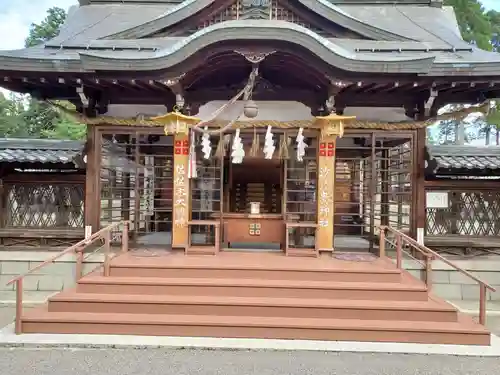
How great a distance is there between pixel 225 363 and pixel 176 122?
4425mm

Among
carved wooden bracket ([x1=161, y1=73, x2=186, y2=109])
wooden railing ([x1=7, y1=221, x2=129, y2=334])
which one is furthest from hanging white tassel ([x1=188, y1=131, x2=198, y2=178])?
wooden railing ([x1=7, y1=221, x2=129, y2=334])

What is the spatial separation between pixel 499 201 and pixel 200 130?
6.17m

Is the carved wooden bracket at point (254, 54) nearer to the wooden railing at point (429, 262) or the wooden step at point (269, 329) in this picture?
the wooden railing at point (429, 262)

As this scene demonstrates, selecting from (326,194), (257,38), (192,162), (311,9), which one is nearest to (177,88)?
(192,162)

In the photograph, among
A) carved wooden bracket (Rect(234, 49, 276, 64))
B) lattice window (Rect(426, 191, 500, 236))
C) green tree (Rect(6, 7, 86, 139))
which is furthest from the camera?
green tree (Rect(6, 7, 86, 139))

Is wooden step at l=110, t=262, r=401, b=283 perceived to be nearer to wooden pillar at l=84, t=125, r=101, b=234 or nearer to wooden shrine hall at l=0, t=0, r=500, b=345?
wooden shrine hall at l=0, t=0, r=500, b=345

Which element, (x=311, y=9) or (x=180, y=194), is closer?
(x=180, y=194)

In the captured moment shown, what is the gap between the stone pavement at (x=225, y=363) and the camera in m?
4.84

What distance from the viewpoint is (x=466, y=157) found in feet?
27.6

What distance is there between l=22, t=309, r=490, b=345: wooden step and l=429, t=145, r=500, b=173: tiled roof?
3.40 metres

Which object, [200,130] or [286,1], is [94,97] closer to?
[200,130]

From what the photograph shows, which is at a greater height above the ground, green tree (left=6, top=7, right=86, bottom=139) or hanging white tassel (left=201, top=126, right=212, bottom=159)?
green tree (left=6, top=7, right=86, bottom=139)

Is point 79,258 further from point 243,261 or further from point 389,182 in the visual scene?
point 389,182

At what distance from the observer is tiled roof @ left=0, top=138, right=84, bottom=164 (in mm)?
7988
